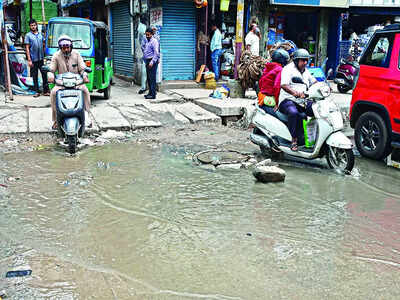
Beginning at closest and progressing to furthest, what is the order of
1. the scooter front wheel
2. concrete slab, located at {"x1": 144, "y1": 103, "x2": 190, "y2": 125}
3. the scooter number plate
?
the scooter front wheel
the scooter number plate
concrete slab, located at {"x1": 144, "y1": 103, "x2": 190, "y2": 125}

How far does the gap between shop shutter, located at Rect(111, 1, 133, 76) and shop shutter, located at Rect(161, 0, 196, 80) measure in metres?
2.06

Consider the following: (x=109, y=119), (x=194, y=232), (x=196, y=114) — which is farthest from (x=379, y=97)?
(x=109, y=119)

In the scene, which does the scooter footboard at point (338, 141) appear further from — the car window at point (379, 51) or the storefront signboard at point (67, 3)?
the storefront signboard at point (67, 3)

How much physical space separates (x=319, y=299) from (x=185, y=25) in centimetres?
1205

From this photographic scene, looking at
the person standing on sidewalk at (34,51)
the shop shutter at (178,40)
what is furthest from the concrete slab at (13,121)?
the shop shutter at (178,40)

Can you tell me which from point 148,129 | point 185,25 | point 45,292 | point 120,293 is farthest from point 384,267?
point 185,25

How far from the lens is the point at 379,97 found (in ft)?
22.3

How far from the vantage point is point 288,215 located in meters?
4.77

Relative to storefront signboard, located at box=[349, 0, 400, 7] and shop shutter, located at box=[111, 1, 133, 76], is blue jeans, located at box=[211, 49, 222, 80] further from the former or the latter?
storefront signboard, located at box=[349, 0, 400, 7]

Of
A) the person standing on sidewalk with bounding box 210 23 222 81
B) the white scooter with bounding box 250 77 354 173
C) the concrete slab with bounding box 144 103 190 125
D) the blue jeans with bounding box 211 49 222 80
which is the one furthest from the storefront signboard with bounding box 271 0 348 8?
the white scooter with bounding box 250 77 354 173

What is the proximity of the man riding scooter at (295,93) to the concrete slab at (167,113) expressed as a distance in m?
3.31

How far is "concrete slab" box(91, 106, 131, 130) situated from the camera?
28.4 feet

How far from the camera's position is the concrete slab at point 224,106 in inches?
391

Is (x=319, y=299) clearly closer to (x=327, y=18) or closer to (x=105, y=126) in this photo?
(x=105, y=126)
